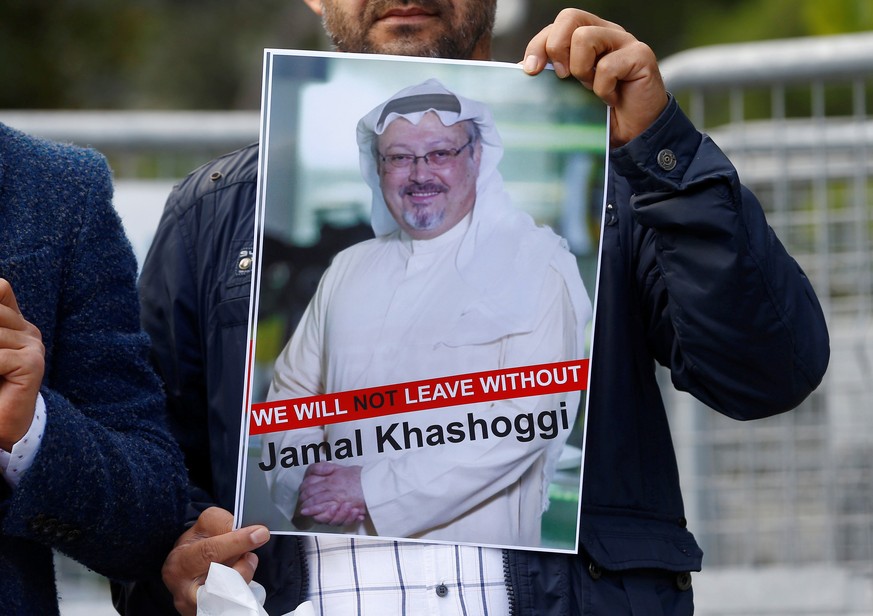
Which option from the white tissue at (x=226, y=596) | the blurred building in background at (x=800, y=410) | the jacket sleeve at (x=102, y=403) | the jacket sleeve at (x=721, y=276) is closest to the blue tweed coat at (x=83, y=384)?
the jacket sleeve at (x=102, y=403)

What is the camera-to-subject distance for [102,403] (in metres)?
2.03

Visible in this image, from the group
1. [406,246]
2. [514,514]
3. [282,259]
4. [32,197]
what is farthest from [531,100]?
[32,197]

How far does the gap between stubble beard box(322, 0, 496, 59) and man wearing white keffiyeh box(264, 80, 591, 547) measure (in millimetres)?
232

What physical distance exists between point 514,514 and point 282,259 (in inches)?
19.4

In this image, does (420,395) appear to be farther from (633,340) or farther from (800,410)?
(800,410)

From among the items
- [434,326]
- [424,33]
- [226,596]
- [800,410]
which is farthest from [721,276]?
[800,410]

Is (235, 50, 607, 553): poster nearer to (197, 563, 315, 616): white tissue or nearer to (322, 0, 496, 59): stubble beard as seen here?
(197, 563, 315, 616): white tissue

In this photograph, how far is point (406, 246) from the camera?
6.71ft

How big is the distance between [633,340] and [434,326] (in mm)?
331

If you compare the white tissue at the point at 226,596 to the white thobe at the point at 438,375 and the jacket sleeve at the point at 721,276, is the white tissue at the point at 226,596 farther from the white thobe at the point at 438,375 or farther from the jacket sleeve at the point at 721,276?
the jacket sleeve at the point at 721,276

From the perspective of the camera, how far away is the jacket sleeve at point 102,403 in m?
1.91

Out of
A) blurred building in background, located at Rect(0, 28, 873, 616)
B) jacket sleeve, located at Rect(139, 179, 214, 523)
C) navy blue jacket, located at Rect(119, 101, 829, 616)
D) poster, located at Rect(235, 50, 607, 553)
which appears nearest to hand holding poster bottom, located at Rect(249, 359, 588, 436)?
poster, located at Rect(235, 50, 607, 553)

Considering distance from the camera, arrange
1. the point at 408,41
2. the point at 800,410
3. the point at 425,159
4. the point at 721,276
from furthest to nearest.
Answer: the point at 800,410 < the point at 408,41 < the point at 425,159 < the point at 721,276

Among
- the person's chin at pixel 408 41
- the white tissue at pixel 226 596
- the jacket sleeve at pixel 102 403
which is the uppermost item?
the person's chin at pixel 408 41
